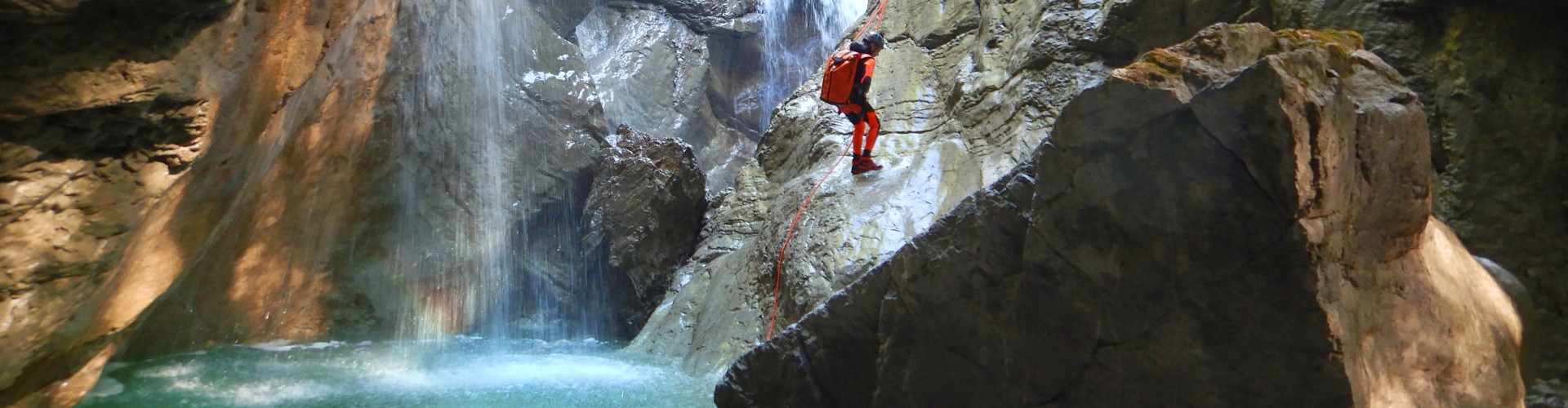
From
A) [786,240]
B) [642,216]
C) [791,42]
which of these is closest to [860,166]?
[786,240]

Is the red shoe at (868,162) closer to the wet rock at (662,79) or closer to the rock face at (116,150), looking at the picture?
the rock face at (116,150)

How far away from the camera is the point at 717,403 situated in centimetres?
372

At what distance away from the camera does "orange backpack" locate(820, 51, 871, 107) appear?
261 inches

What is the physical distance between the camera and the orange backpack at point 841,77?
6617 mm

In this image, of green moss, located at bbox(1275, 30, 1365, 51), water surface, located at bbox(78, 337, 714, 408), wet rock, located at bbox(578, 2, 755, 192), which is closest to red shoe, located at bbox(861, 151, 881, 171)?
water surface, located at bbox(78, 337, 714, 408)

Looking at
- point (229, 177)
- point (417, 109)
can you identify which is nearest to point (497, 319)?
point (417, 109)

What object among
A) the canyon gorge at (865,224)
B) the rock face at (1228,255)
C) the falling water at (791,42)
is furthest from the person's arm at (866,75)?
the falling water at (791,42)

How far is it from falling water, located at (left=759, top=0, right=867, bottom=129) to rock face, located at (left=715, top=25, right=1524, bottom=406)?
48.6 ft

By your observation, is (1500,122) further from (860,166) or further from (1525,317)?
(860,166)

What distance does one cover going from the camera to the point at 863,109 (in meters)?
6.75

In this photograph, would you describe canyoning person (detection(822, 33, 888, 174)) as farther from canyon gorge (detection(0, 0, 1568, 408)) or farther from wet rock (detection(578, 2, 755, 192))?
wet rock (detection(578, 2, 755, 192))

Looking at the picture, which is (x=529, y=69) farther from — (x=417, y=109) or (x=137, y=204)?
(x=137, y=204)

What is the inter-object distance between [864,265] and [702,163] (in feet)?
33.7

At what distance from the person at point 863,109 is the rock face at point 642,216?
2.78 m
